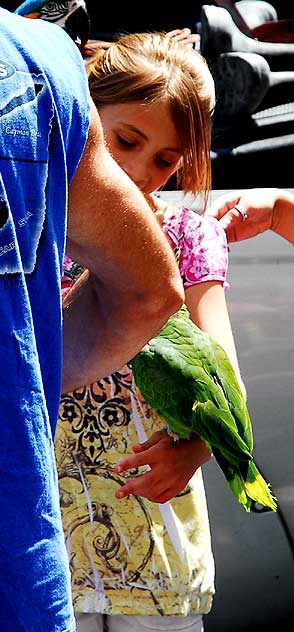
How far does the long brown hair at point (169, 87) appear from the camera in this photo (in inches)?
66.9

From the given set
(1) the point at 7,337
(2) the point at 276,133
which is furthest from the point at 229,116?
(1) the point at 7,337

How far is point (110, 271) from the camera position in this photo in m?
1.06

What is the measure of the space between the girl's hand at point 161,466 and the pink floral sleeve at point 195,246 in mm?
274

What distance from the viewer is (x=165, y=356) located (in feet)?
5.00

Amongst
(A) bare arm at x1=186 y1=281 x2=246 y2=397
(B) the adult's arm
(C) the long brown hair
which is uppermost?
(C) the long brown hair

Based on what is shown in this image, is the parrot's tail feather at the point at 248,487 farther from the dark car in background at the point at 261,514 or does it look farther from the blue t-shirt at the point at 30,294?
the dark car in background at the point at 261,514

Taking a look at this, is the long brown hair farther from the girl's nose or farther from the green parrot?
the green parrot

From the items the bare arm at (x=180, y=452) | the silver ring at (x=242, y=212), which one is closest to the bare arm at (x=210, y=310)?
the bare arm at (x=180, y=452)

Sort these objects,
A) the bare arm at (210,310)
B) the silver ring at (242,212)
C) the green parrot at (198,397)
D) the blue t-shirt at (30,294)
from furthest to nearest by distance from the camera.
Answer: the silver ring at (242,212) < the bare arm at (210,310) < the green parrot at (198,397) < the blue t-shirt at (30,294)

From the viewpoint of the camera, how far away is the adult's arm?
6.20 ft

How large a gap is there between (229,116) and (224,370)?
8.91ft

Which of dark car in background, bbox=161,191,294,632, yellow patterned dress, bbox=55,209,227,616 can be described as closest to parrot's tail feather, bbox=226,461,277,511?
yellow patterned dress, bbox=55,209,227,616

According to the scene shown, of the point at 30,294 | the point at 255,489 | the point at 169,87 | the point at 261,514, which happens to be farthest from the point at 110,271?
the point at 261,514

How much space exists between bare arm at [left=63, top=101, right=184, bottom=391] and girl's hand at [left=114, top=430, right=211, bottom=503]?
0.34 m
